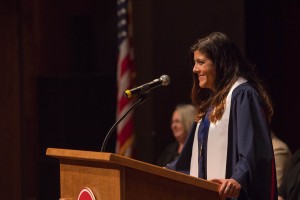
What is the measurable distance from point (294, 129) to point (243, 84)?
111 inches

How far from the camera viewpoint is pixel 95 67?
22.8 feet

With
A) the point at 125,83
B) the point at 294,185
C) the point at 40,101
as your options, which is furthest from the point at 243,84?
the point at 40,101

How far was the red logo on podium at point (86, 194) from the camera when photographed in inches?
118

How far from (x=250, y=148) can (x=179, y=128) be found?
2.38 metres

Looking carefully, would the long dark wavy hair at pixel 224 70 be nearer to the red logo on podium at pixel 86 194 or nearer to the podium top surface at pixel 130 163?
the podium top surface at pixel 130 163

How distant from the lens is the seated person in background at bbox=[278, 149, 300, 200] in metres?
4.79

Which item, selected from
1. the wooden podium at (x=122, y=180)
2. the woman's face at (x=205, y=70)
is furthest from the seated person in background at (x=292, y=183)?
the wooden podium at (x=122, y=180)

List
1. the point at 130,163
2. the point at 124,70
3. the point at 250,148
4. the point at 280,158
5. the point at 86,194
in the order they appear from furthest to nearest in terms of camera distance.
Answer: the point at 124,70
the point at 280,158
the point at 250,148
the point at 86,194
the point at 130,163

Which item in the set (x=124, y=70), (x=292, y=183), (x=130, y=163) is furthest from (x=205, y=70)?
(x=124, y=70)

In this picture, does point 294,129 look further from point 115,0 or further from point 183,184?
point 183,184

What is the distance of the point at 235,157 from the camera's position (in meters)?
3.48

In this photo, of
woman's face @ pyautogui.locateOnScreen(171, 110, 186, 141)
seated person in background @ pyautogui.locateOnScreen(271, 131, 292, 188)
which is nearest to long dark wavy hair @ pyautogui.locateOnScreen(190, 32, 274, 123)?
seated person in background @ pyautogui.locateOnScreen(271, 131, 292, 188)

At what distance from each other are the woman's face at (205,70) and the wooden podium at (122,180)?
65 centimetres

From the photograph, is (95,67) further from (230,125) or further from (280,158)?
(230,125)
